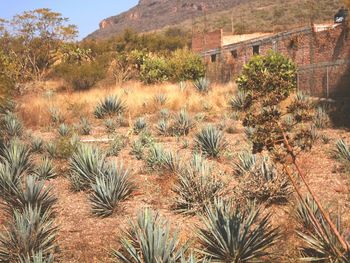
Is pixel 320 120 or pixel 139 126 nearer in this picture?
pixel 320 120

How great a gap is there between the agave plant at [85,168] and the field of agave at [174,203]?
0.02 m

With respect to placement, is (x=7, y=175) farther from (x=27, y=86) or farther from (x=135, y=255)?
(x=27, y=86)

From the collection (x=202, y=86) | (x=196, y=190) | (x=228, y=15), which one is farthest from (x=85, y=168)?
(x=228, y=15)

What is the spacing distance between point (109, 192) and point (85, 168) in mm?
1422

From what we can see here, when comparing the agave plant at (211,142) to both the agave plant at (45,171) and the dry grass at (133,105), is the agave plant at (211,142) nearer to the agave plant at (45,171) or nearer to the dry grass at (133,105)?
the agave plant at (45,171)

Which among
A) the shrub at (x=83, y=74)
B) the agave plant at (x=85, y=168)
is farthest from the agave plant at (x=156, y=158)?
the shrub at (x=83, y=74)

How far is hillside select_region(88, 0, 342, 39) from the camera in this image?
45.7m

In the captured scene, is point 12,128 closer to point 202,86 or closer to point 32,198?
point 32,198

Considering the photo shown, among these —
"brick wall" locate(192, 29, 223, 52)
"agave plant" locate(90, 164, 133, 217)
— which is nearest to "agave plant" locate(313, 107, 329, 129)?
"agave plant" locate(90, 164, 133, 217)

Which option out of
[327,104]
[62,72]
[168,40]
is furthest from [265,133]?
[168,40]

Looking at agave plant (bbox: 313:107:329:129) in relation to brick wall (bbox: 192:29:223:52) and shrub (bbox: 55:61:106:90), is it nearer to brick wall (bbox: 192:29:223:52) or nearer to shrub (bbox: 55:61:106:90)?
shrub (bbox: 55:61:106:90)

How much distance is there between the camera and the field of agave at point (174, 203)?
406cm

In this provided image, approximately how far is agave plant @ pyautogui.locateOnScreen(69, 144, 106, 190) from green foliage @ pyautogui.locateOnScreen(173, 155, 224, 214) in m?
1.64

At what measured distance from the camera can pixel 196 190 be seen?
19.4ft
